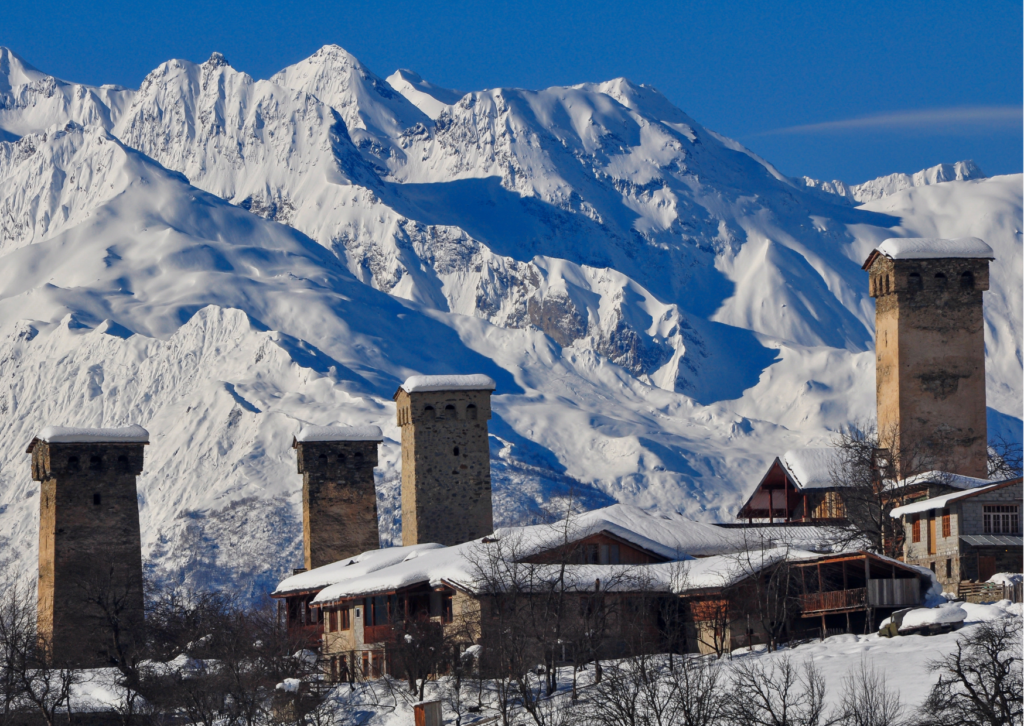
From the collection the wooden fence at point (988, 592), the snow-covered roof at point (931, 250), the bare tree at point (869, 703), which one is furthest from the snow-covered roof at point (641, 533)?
the bare tree at point (869, 703)

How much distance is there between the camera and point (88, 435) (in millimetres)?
72250

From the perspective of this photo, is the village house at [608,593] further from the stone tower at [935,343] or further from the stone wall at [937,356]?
the stone tower at [935,343]

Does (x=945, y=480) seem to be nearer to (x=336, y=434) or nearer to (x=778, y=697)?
(x=336, y=434)

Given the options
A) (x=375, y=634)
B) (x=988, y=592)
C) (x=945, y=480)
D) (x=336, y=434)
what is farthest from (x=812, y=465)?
(x=375, y=634)

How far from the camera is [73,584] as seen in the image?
69125 millimetres

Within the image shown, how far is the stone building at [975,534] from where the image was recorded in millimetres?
58562

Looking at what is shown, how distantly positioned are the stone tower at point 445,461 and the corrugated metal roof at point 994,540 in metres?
17.2

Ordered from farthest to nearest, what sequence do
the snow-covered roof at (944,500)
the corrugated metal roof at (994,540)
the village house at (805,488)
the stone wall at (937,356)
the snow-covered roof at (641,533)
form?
the stone wall at (937,356), the village house at (805,488), the snow-covered roof at (944,500), the corrugated metal roof at (994,540), the snow-covered roof at (641,533)

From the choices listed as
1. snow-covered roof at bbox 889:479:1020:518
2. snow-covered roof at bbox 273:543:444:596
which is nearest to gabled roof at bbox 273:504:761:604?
snow-covered roof at bbox 273:543:444:596

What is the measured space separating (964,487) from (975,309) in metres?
11.6

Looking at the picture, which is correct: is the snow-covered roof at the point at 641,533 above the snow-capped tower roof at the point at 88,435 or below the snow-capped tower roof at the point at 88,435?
below

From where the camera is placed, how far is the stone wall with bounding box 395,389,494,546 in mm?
69562

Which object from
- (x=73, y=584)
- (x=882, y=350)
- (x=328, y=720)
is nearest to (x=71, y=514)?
(x=73, y=584)

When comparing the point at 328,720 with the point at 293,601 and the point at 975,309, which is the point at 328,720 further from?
the point at 975,309
